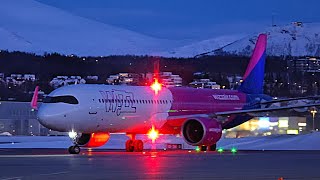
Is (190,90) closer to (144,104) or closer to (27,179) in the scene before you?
(144,104)

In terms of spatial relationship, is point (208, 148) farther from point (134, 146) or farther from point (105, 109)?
point (105, 109)

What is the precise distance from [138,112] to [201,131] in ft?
13.2

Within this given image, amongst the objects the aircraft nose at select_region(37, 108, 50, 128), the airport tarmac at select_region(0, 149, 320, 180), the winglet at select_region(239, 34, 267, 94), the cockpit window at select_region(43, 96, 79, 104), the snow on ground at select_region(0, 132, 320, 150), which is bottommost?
the airport tarmac at select_region(0, 149, 320, 180)

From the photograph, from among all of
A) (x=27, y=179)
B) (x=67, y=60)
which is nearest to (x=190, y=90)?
(x=27, y=179)

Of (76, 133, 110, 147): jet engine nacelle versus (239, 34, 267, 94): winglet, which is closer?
(76, 133, 110, 147): jet engine nacelle

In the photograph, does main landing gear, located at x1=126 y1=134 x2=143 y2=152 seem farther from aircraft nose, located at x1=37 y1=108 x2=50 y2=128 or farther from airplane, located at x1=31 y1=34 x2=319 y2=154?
aircraft nose, located at x1=37 y1=108 x2=50 y2=128

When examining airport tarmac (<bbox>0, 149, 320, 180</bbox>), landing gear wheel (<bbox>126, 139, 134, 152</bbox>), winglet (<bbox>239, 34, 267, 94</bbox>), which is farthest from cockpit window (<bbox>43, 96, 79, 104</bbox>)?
winglet (<bbox>239, 34, 267, 94</bbox>)

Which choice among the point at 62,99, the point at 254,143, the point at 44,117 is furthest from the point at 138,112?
the point at 254,143

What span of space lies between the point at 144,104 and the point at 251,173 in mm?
23362

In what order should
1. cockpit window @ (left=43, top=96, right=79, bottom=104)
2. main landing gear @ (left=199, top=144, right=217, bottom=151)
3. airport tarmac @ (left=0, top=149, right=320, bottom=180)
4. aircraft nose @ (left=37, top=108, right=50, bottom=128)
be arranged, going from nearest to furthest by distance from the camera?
airport tarmac @ (left=0, top=149, right=320, bottom=180) → aircraft nose @ (left=37, top=108, right=50, bottom=128) → cockpit window @ (left=43, top=96, right=79, bottom=104) → main landing gear @ (left=199, top=144, right=217, bottom=151)

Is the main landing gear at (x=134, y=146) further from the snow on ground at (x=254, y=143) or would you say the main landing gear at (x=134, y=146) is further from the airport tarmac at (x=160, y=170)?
the airport tarmac at (x=160, y=170)

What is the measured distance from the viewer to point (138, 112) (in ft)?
164

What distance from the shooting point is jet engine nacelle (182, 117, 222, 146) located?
49344 millimetres

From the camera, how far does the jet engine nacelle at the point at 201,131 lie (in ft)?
162
